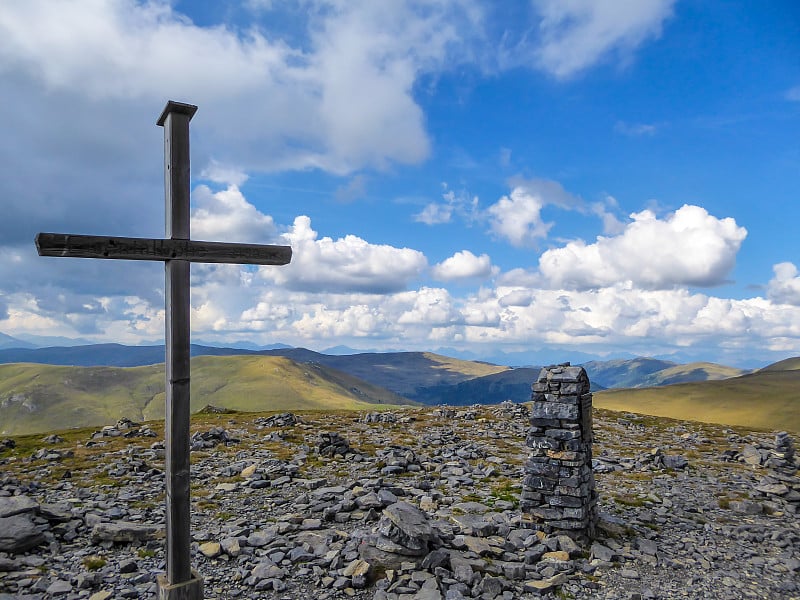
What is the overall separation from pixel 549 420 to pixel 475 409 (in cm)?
3271

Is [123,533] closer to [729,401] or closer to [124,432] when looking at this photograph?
[124,432]

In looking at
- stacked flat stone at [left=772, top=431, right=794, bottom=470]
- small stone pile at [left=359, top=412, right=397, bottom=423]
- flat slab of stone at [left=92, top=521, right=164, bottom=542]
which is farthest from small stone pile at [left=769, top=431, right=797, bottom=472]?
flat slab of stone at [left=92, top=521, right=164, bottom=542]

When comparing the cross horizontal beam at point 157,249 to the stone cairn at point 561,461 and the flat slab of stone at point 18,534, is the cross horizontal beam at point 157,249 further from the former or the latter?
the stone cairn at point 561,461

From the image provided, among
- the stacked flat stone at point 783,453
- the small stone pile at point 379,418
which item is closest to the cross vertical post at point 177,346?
the stacked flat stone at point 783,453

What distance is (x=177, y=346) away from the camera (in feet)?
27.0

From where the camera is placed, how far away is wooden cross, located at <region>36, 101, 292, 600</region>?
8258mm

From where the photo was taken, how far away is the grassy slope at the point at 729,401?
3863 inches

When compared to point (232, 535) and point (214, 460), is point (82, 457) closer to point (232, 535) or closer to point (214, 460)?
point (214, 460)

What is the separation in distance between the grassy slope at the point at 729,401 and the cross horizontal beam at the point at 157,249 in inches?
4100

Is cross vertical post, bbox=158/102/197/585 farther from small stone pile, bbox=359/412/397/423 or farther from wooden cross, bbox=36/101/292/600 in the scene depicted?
small stone pile, bbox=359/412/397/423

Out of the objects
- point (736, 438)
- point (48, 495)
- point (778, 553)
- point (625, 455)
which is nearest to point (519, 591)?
point (778, 553)

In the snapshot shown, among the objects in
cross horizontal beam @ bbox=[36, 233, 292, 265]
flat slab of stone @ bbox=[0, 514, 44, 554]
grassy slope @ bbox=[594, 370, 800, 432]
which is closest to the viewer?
A: cross horizontal beam @ bbox=[36, 233, 292, 265]

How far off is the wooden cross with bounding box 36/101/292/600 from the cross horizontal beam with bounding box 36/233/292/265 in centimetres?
2

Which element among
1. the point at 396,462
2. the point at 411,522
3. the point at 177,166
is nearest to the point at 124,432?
the point at 396,462
